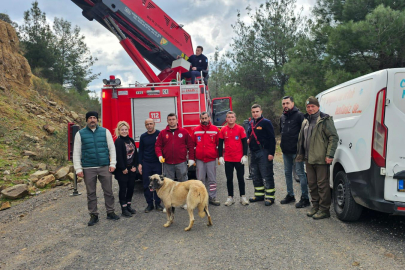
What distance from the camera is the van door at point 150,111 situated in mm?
7324

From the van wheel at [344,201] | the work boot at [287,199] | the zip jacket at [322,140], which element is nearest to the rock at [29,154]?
the work boot at [287,199]

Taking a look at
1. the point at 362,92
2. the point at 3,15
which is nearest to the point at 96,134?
the point at 362,92

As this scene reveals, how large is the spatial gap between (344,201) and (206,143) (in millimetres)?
2680

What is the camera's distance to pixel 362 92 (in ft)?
13.6

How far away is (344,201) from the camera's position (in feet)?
14.7

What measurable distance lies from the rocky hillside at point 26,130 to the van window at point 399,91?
7.82 metres

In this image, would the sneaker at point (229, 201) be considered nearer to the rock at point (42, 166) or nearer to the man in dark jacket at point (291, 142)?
the man in dark jacket at point (291, 142)

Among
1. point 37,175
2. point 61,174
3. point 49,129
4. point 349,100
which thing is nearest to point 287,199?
point 349,100

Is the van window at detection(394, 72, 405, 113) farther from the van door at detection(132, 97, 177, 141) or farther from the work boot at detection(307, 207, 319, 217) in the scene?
the van door at detection(132, 97, 177, 141)

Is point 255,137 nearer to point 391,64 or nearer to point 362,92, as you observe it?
point 362,92

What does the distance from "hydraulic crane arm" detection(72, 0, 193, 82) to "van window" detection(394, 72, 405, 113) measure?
6176 mm

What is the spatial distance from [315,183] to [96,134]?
391 centimetres

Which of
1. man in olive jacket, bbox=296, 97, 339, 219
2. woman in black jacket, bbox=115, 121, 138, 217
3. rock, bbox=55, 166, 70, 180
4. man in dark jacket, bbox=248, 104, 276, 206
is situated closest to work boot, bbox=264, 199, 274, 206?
man in dark jacket, bbox=248, 104, 276, 206

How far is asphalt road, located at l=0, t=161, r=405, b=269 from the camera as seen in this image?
338 cm
